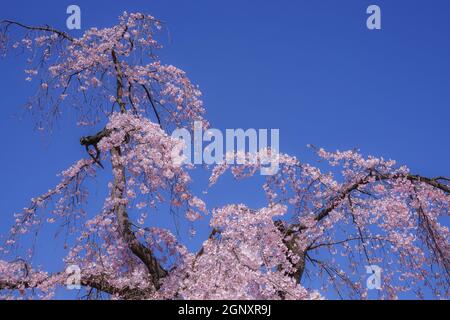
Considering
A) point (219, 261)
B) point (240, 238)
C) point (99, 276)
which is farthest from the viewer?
point (99, 276)

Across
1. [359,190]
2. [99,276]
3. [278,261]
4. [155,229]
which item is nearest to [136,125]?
[155,229]

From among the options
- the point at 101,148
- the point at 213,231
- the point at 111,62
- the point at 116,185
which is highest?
the point at 111,62

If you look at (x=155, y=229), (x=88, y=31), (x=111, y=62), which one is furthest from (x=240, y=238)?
(x=88, y=31)

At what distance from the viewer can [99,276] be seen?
7781mm

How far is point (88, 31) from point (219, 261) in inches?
200

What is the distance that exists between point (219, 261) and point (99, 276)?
79.6 inches

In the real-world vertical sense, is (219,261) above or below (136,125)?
below

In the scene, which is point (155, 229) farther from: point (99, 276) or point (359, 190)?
point (359, 190)

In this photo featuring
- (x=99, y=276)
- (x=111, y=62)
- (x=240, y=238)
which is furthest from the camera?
(x=111, y=62)

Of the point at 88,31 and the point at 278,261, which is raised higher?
the point at 88,31

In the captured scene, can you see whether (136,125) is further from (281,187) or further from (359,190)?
(359,190)

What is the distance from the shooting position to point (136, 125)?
834 centimetres

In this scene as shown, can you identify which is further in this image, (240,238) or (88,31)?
(88,31)

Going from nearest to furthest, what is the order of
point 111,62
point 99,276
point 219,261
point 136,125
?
point 219,261
point 99,276
point 136,125
point 111,62
